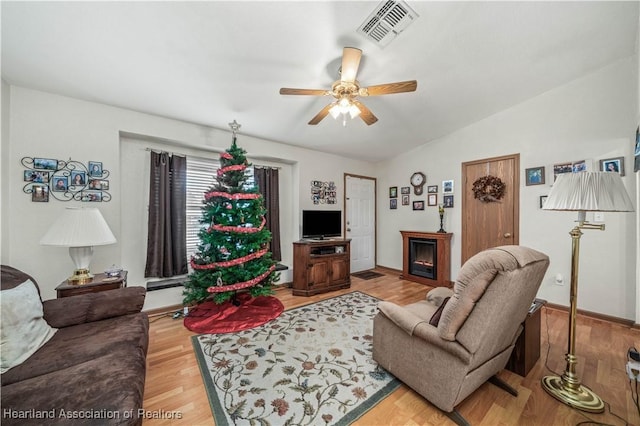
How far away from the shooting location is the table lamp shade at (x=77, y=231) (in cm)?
186

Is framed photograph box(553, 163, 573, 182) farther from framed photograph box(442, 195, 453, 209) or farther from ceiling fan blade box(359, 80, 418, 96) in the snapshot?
ceiling fan blade box(359, 80, 418, 96)

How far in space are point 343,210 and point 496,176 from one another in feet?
8.65

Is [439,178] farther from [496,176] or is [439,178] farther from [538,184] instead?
[538,184]

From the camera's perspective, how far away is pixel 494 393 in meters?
1.64

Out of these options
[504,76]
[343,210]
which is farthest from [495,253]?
[343,210]

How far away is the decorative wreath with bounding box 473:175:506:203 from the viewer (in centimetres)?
354

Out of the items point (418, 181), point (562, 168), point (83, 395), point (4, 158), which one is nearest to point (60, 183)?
point (4, 158)

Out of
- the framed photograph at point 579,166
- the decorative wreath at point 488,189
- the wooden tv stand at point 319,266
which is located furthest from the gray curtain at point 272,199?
the framed photograph at point 579,166

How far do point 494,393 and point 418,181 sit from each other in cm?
359

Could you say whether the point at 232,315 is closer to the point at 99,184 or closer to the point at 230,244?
the point at 230,244

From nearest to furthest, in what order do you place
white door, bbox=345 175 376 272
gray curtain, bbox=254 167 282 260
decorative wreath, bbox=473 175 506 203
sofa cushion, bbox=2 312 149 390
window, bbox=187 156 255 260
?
sofa cushion, bbox=2 312 149 390
window, bbox=187 156 255 260
decorative wreath, bbox=473 175 506 203
gray curtain, bbox=254 167 282 260
white door, bbox=345 175 376 272

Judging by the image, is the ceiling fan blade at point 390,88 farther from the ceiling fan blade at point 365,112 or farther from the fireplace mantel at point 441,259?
the fireplace mantel at point 441,259

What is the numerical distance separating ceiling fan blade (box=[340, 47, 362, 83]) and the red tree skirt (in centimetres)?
268

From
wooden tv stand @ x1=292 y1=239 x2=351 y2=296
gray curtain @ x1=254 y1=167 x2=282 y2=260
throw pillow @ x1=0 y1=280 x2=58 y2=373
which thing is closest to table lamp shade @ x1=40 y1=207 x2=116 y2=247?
throw pillow @ x1=0 y1=280 x2=58 y2=373
